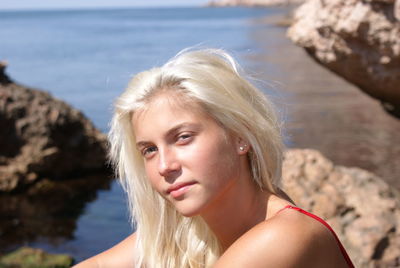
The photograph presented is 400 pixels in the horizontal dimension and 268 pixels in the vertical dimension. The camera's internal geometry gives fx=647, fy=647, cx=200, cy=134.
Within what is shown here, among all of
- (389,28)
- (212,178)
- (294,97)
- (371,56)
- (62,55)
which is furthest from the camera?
(62,55)

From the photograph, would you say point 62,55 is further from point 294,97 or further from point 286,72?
point 294,97

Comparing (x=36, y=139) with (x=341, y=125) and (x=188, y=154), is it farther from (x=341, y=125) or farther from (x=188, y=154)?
(x=188, y=154)

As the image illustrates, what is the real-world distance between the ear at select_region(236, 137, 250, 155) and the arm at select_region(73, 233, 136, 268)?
25.2 inches

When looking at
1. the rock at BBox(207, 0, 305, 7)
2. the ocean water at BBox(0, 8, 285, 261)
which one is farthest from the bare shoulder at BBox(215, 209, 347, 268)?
the rock at BBox(207, 0, 305, 7)

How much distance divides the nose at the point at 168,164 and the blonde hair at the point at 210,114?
17cm

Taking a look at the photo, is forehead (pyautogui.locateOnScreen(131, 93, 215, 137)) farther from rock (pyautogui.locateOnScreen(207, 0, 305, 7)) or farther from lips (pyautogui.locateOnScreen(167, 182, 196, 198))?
rock (pyautogui.locateOnScreen(207, 0, 305, 7))

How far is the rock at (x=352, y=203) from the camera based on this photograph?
3564 mm

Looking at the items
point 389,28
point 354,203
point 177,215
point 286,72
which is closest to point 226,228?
point 177,215

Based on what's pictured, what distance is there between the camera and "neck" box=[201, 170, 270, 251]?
202cm

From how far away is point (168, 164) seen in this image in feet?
6.10

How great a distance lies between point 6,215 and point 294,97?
23.6 ft

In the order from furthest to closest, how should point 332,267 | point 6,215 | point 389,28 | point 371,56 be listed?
point 6,215 < point 371,56 < point 389,28 < point 332,267

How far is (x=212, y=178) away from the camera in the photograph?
1.86m

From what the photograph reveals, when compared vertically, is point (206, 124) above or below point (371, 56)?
above
